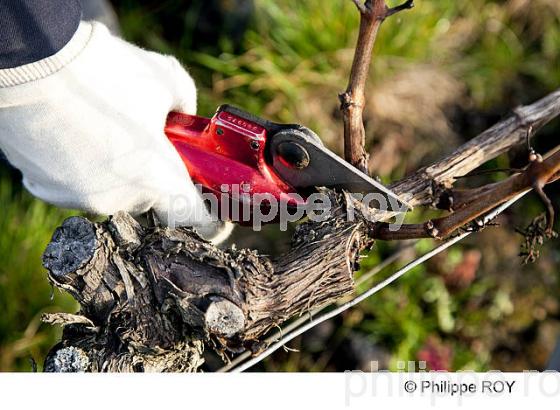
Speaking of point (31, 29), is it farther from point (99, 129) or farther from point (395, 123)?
point (395, 123)

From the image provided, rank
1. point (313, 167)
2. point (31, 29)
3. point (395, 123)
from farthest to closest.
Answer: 1. point (395, 123)
2. point (313, 167)
3. point (31, 29)

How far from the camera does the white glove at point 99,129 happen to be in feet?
4.36

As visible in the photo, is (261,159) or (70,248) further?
(261,159)

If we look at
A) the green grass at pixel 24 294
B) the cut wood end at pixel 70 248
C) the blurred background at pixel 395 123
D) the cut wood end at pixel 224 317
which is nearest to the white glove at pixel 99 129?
the cut wood end at pixel 70 248

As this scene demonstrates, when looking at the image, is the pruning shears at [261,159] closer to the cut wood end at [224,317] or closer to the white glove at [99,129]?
the white glove at [99,129]

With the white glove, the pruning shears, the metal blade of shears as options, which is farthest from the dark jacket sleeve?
the metal blade of shears

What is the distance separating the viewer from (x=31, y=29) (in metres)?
1.26

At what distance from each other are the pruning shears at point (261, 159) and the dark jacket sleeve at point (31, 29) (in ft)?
1.05

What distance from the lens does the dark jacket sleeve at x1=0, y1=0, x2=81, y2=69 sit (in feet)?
4.08

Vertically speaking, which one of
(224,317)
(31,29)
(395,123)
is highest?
(395,123)

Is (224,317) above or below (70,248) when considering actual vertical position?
below

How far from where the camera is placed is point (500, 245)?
2.48 m

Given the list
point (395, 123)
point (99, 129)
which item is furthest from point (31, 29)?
point (395, 123)

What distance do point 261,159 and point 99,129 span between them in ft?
1.19
